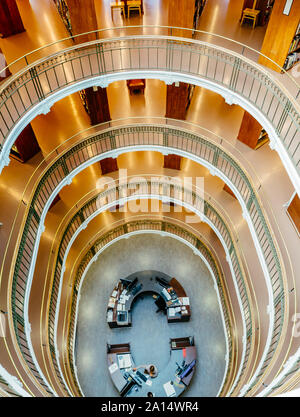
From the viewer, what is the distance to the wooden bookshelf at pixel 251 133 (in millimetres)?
9883

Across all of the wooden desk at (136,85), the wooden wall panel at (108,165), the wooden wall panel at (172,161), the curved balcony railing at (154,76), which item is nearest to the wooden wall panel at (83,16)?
the curved balcony railing at (154,76)

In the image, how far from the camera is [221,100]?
1188cm

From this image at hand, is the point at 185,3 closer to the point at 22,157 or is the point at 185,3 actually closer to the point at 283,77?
the point at 283,77

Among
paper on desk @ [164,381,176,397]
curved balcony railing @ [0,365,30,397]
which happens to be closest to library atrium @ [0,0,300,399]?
curved balcony railing @ [0,365,30,397]

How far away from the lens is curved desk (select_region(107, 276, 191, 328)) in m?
13.2

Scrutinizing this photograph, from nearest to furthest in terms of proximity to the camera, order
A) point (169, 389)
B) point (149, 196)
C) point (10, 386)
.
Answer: point (10, 386), point (169, 389), point (149, 196)

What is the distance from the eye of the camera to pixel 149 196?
13383 mm

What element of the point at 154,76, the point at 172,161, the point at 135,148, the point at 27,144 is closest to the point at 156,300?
the point at 172,161

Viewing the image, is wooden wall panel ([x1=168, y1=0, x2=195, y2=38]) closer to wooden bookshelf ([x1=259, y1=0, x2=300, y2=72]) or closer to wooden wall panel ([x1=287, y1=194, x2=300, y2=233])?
wooden bookshelf ([x1=259, y1=0, x2=300, y2=72])

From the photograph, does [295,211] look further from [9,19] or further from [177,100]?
[9,19]

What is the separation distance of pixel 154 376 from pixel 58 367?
3.91 meters

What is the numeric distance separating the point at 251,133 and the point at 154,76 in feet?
11.8
